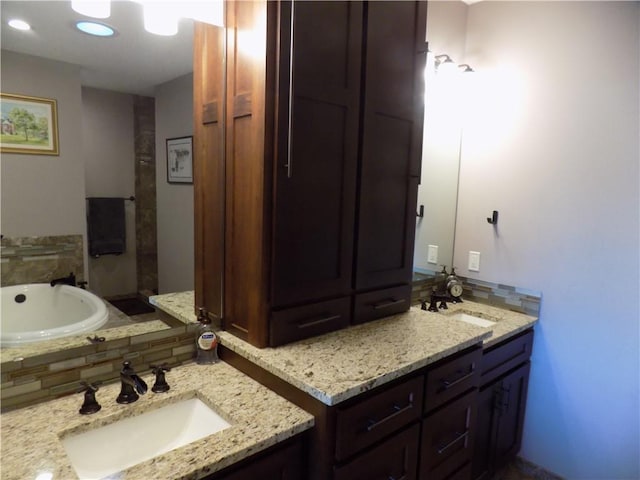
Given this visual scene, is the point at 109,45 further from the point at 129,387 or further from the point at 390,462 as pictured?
the point at 390,462

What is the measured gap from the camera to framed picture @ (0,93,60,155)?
1113 mm

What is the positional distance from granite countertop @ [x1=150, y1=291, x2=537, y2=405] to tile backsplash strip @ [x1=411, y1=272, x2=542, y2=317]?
2.27 ft

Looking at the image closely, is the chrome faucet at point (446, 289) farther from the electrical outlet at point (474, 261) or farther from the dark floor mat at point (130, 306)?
the dark floor mat at point (130, 306)

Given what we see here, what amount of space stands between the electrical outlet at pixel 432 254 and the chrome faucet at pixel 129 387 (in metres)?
1.92

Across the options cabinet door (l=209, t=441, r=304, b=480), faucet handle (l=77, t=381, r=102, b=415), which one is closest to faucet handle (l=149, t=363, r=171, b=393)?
faucet handle (l=77, t=381, r=102, b=415)

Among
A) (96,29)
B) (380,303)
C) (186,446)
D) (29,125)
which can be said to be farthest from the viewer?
(380,303)

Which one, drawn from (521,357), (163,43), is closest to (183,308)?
(163,43)

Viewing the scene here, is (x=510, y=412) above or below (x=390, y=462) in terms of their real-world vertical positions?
below

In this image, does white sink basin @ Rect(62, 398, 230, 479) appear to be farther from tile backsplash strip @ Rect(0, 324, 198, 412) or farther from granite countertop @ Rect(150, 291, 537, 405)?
granite countertop @ Rect(150, 291, 537, 405)

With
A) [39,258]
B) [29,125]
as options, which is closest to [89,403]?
[39,258]

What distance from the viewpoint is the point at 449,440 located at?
1644 mm

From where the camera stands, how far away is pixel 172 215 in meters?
1.52

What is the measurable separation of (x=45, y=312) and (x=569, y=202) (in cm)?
248

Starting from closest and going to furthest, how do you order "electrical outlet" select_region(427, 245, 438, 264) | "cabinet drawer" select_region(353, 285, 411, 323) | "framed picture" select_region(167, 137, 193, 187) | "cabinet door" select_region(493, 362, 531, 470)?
1. "framed picture" select_region(167, 137, 193, 187)
2. "cabinet drawer" select_region(353, 285, 411, 323)
3. "cabinet door" select_region(493, 362, 531, 470)
4. "electrical outlet" select_region(427, 245, 438, 264)
